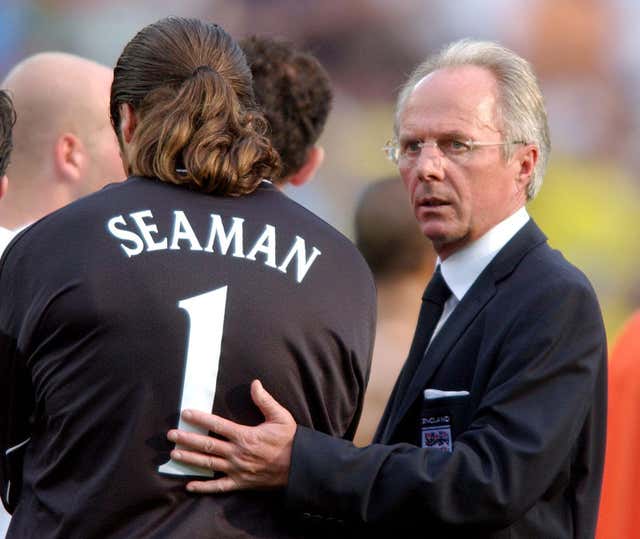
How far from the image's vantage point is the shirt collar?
2639 millimetres

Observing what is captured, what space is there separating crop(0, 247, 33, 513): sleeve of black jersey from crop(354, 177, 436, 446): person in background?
1.74 metres

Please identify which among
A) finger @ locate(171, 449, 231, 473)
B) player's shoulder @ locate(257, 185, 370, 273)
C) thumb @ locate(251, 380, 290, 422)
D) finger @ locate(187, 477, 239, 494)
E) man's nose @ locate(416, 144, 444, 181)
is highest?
man's nose @ locate(416, 144, 444, 181)

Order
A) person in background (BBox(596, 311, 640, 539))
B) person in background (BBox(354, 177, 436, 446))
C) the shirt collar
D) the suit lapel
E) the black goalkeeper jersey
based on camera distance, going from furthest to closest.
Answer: person in background (BBox(354, 177, 436, 446)) < person in background (BBox(596, 311, 640, 539)) < the shirt collar < the suit lapel < the black goalkeeper jersey

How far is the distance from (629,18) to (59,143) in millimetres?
5843

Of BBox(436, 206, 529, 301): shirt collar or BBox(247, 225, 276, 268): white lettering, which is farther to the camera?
BBox(436, 206, 529, 301): shirt collar

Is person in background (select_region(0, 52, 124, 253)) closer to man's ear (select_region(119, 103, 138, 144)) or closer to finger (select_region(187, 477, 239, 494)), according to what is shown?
man's ear (select_region(119, 103, 138, 144))

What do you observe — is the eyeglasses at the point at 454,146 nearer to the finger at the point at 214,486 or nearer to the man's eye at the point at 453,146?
the man's eye at the point at 453,146

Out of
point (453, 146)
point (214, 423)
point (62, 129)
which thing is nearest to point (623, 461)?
point (453, 146)

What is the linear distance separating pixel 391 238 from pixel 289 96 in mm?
582

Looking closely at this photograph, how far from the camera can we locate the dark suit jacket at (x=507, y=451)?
2252 mm

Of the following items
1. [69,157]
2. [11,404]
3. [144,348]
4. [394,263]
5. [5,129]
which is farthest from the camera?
[394,263]

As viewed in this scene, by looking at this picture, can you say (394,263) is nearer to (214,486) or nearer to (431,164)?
(431,164)

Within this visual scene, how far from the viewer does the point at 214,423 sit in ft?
7.30

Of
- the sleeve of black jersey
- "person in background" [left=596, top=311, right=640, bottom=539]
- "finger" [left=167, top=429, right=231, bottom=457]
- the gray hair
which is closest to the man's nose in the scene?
the gray hair
